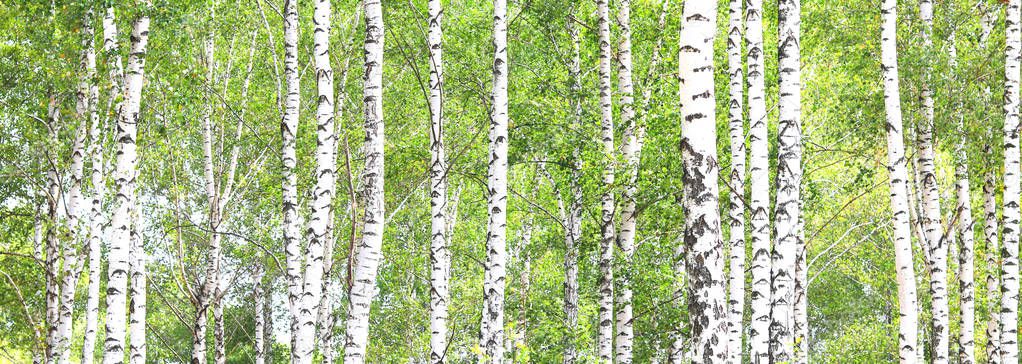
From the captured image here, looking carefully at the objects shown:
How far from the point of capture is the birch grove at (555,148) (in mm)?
9562

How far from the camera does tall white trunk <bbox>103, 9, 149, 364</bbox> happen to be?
936 centimetres

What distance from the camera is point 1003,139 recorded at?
47.8ft

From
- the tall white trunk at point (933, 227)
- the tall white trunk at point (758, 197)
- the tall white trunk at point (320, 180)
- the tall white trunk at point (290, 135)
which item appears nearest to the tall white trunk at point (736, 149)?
the tall white trunk at point (758, 197)

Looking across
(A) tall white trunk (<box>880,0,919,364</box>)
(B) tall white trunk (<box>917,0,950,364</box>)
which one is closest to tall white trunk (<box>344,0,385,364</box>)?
(A) tall white trunk (<box>880,0,919,364</box>)

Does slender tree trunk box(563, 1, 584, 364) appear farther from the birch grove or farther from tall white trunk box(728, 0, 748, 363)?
tall white trunk box(728, 0, 748, 363)

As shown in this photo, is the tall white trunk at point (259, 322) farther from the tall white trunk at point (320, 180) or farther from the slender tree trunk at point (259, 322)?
the tall white trunk at point (320, 180)

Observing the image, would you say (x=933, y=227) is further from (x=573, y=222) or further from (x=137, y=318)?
(x=137, y=318)

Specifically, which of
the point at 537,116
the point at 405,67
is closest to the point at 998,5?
the point at 537,116

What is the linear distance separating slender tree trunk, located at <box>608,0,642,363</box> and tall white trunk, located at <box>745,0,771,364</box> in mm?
2270

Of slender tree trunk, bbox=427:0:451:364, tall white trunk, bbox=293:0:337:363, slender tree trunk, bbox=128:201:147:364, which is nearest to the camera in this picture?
tall white trunk, bbox=293:0:337:363

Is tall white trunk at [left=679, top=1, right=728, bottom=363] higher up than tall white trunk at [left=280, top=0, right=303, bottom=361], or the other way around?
tall white trunk at [left=280, top=0, right=303, bottom=361]

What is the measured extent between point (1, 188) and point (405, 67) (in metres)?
9.17

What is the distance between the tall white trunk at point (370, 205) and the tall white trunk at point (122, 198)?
7.54ft

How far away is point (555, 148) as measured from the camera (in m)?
12.7
